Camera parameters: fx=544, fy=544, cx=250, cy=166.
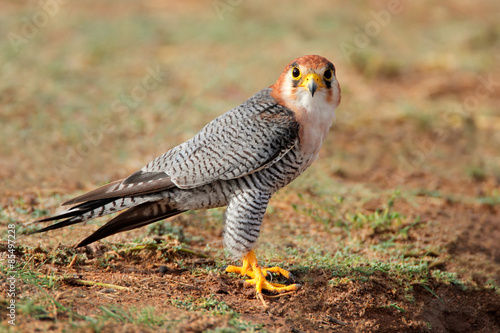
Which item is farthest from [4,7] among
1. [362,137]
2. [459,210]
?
[459,210]

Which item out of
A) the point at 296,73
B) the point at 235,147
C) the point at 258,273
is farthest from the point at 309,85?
the point at 258,273

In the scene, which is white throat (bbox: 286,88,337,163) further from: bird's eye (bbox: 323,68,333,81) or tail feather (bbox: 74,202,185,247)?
tail feather (bbox: 74,202,185,247)

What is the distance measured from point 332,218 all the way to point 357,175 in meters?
1.70

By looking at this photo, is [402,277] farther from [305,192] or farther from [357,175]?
[357,175]

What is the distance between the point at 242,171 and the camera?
4469 millimetres

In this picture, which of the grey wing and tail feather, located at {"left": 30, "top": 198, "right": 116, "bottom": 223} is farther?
the grey wing

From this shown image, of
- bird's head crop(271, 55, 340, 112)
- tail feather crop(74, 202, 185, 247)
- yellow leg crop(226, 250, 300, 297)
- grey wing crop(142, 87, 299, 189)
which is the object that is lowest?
yellow leg crop(226, 250, 300, 297)

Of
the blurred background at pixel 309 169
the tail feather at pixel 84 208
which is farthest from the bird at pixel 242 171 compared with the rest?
the blurred background at pixel 309 169

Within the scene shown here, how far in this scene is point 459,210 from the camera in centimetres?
680

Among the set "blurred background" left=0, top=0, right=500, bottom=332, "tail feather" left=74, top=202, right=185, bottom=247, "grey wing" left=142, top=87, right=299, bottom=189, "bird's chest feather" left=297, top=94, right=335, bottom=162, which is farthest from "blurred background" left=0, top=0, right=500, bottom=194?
"bird's chest feather" left=297, top=94, right=335, bottom=162

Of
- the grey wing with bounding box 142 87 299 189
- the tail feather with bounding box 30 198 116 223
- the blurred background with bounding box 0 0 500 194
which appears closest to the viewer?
the tail feather with bounding box 30 198 116 223

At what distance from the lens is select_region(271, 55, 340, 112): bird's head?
4523mm

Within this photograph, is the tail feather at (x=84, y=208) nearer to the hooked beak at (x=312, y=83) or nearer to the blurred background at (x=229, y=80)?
the hooked beak at (x=312, y=83)

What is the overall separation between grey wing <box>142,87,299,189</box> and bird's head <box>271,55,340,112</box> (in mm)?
120
